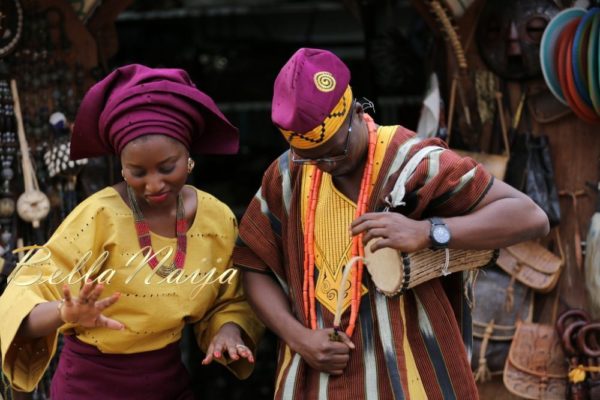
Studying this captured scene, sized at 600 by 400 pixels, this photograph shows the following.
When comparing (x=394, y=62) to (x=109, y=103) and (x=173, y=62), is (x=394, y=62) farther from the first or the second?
(x=109, y=103)

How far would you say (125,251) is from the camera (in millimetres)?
3262

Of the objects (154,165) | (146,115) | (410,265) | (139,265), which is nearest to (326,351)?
(410,265)

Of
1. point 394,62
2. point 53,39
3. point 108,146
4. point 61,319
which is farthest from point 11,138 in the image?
point 394,62

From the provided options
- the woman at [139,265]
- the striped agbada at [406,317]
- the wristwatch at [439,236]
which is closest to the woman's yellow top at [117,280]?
the woman at [139,265]

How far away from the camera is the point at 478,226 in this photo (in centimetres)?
290

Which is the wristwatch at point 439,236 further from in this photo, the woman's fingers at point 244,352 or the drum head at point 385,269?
the woman's fingers at point 244,352

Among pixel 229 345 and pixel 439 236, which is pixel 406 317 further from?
pixel 229 345

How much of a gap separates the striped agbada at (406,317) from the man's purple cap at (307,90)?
290 millimetres

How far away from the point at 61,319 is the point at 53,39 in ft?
6.72

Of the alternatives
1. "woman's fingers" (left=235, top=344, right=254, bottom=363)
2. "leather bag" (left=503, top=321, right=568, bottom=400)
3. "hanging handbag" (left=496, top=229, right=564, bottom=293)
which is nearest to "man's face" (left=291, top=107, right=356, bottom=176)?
"woman's fingers" (left=235, top=344, right=254, bottom=363)

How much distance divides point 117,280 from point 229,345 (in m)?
0.43

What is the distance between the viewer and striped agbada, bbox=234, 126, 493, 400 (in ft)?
9.78

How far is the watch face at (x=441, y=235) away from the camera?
2.85 meters

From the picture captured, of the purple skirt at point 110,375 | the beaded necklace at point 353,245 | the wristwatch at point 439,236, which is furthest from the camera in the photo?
the purple skirt at point 110,375
